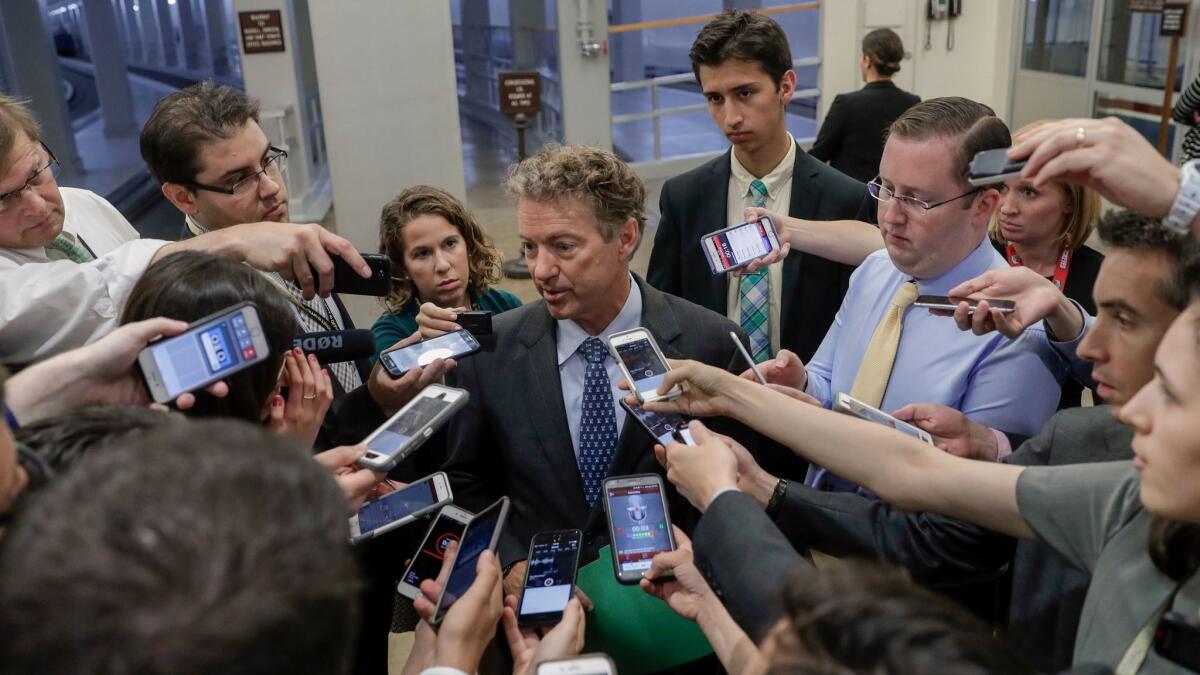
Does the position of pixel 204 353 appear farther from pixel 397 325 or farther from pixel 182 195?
pixel 397 325

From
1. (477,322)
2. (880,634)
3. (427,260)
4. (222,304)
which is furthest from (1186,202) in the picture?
(427,260)

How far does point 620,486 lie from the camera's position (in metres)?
2.07

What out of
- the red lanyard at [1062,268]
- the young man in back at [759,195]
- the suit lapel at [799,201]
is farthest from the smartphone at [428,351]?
the red lanyard at [1062,268]

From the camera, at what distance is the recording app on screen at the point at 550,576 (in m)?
1.90

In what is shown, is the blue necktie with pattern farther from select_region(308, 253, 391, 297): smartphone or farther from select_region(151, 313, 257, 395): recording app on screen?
select_region(151, 313, 257, 395): recording app on screen

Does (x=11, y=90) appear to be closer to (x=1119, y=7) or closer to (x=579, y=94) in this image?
(x=579, y=94)

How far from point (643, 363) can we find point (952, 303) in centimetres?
71

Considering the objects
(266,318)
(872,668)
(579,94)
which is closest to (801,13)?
(579,94)

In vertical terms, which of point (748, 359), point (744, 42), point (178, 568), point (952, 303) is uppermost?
point (744, 42)

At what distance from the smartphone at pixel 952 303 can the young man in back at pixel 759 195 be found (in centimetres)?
80

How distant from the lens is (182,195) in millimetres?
2637

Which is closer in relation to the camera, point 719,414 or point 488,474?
point 719,414

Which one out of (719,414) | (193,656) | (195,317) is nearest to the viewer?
(193,656)

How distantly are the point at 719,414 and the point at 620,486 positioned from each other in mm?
268
